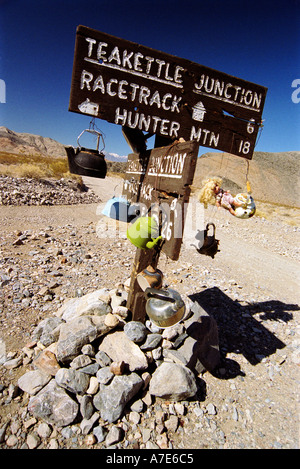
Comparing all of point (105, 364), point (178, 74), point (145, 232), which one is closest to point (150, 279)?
point (145, 232)

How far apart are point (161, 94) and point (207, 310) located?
3158 mm

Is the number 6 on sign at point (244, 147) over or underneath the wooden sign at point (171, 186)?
over

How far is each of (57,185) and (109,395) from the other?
471 inches

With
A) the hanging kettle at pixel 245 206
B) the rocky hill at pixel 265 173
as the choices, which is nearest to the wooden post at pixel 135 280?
the hanging kettle at pixel 245 206

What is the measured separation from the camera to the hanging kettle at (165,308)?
1698mm

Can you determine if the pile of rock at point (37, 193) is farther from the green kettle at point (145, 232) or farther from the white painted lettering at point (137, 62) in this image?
the green kettle at point (145, 232)

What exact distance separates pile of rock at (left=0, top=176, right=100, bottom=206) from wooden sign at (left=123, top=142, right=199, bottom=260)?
26.3 feet

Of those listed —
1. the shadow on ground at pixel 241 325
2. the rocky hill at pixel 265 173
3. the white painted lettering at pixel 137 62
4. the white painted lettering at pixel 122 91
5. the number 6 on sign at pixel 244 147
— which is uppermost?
the rocky hill at pixel 265 173

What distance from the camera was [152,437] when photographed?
1922 mm

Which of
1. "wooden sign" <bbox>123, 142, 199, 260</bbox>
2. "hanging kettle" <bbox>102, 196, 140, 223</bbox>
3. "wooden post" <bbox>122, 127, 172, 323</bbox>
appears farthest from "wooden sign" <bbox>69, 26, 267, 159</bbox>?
"hanging kettle" <bbox>102, 196, 140, 223</bbox>

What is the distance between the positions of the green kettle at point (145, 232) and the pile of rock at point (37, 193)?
8330 mm

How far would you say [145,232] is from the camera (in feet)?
5.87

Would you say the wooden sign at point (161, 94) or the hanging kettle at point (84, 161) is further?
the hanging kettle at point (84, 161)

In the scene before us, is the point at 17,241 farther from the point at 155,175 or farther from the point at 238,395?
the point at 238,395
